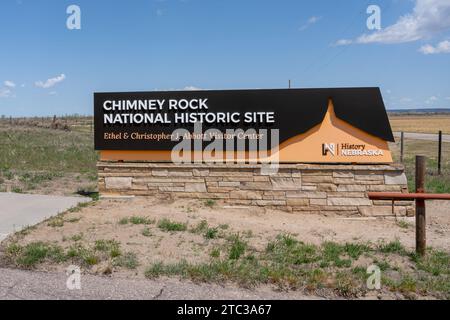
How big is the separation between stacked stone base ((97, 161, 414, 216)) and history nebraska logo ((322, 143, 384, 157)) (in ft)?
0.92

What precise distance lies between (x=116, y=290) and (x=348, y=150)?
5.68 meters

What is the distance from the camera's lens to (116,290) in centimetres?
469

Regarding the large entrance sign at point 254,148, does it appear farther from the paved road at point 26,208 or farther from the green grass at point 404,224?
the paved road at point 26,208

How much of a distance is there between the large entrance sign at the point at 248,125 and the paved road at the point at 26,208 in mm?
1348

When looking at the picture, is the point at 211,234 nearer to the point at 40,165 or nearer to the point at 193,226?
the point at 193,226

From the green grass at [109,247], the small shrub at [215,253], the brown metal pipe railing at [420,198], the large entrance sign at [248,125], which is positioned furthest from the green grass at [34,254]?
the brown metal pipe railing at [420,198]

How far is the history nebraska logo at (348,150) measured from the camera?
28.9 feet

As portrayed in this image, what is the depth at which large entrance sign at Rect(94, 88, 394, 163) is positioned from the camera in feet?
28.8

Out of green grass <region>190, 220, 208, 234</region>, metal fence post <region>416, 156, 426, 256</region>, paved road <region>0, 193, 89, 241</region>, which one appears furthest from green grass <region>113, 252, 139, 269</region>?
metal fence post <region>416, 156, 426, 256</region>

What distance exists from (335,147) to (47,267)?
5728mm

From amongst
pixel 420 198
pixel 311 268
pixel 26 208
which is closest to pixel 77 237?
pixel 26 208

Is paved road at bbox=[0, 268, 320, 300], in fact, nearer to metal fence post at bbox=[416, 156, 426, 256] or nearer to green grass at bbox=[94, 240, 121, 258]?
green grass at bbox=[94, 240, 121, 258]

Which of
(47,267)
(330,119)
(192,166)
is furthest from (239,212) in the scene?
(47,267)
